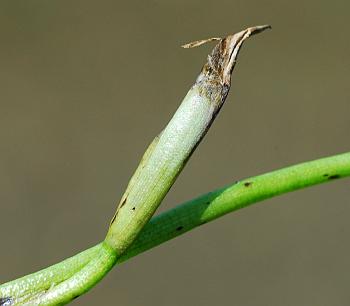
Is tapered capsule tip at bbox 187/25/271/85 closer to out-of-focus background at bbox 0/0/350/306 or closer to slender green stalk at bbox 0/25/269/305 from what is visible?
slender green stalk at bbox 0/25/269/305

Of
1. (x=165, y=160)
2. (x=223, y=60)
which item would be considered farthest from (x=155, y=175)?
(x=223, y=60)

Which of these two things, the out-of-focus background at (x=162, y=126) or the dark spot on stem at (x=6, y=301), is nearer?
the dark spot on stem at (x=6, y=301)

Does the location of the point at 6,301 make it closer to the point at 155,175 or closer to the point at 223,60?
the point at 155,175

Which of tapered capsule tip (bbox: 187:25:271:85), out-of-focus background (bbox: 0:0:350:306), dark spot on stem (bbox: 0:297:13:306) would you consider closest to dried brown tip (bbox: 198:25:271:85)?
tapered capsule tip (bbox: 187:25:271:85)

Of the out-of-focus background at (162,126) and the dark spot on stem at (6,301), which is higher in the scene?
the dark spot on stem at (6,301)

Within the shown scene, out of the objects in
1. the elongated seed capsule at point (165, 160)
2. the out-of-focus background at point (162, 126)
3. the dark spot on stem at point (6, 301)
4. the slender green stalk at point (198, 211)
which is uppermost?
the elongated seed capsule at point (165, 160)

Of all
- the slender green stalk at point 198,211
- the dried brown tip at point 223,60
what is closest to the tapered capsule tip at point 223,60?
the dried brown tip at point 223,60

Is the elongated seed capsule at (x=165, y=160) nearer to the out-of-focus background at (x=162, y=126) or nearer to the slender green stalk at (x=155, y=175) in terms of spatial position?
the slender green stalk at (x=155, y=175)

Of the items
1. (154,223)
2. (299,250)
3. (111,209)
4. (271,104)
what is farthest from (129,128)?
(154,223)
